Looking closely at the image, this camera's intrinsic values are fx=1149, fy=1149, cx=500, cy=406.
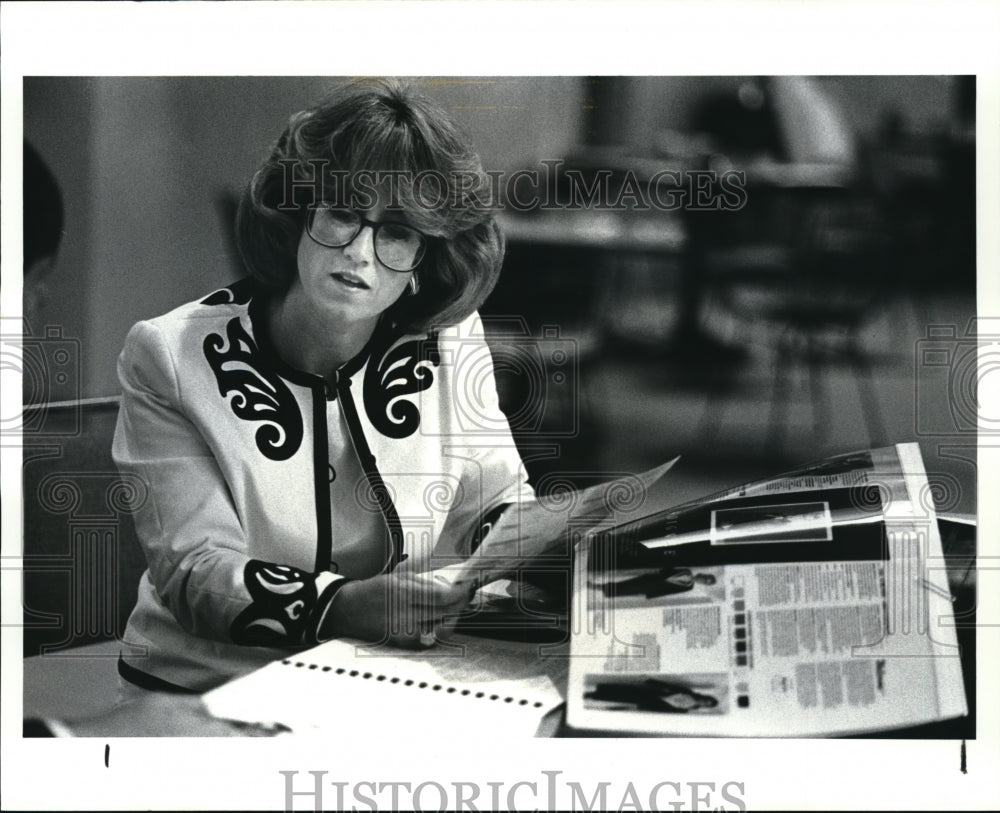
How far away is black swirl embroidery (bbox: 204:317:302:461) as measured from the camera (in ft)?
6.56

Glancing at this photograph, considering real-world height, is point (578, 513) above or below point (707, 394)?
below

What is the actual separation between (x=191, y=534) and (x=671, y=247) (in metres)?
0.97

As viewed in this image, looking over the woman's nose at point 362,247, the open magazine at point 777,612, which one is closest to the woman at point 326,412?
the woman's nose at point 362,247

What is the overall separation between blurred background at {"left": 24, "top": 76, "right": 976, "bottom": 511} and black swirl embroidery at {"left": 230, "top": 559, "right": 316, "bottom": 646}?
0.42 m

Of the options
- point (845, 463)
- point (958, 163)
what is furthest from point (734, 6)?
point (845, 463)

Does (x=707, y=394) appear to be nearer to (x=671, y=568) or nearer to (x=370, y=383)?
(x=671, y=568)

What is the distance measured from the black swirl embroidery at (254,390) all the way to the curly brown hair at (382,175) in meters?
0.14

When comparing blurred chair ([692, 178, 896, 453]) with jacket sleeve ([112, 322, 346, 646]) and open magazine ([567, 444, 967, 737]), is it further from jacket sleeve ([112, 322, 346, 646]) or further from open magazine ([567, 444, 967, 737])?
jacket sleeve ([112, 322, 346, 646])

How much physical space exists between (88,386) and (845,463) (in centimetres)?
133

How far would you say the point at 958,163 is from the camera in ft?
6.55

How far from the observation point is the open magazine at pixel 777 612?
6.53 feet

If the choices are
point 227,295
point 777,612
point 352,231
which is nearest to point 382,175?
point 352,231

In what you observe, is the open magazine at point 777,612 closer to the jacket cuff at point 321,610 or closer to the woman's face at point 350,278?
the jacket cuff at point 321,610

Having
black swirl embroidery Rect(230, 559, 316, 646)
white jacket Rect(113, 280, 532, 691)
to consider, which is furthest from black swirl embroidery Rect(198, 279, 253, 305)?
black swirl embroidery Rect(230, 559, 316, 646)
